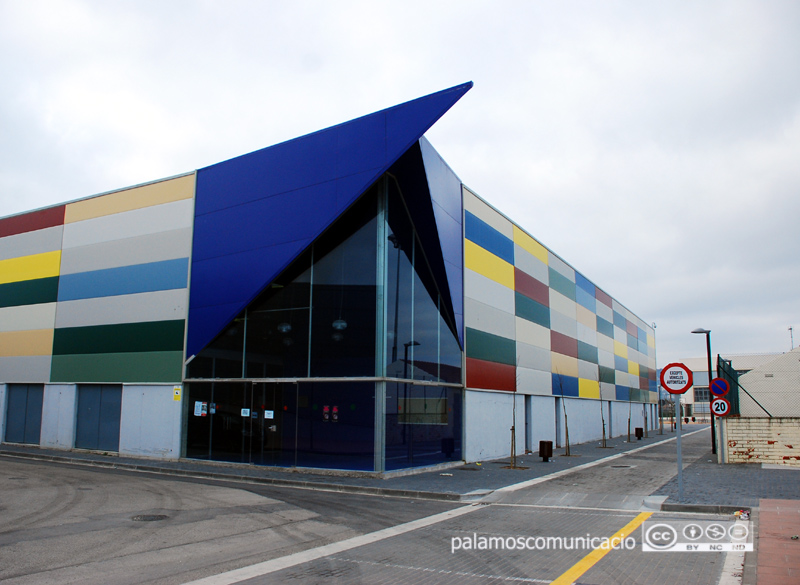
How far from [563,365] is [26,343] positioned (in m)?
26.9

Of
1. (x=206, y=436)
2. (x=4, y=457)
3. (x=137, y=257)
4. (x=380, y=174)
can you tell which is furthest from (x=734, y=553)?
(x=4, y=457)

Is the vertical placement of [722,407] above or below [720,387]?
below

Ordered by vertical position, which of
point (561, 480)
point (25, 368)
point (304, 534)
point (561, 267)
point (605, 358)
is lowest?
point (561, 480)

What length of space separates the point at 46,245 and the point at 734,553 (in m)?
28.1

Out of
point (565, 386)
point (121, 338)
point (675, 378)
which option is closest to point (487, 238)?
point (565, 386)

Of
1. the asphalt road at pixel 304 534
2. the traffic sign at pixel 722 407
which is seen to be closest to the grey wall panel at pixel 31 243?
the asphalt road at pixel 304 534

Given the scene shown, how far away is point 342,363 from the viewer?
18266 millimetres

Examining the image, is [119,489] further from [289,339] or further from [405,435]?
[405,435]

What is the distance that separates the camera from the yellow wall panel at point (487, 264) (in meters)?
24.2

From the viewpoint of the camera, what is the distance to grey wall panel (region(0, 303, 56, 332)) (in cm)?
2612

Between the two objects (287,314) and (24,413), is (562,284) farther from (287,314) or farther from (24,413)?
(24,413)

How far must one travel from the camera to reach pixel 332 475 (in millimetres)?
17812

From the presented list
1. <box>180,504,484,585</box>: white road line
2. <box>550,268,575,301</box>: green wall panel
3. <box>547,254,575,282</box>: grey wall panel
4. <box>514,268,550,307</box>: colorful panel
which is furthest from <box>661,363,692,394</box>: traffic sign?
<box>547,254,575,282</box>: grey wall panel

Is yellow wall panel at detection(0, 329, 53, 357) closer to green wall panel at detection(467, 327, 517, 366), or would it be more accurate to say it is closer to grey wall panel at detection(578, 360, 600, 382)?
green wall panel at detection(467, 327, 517, 366)
